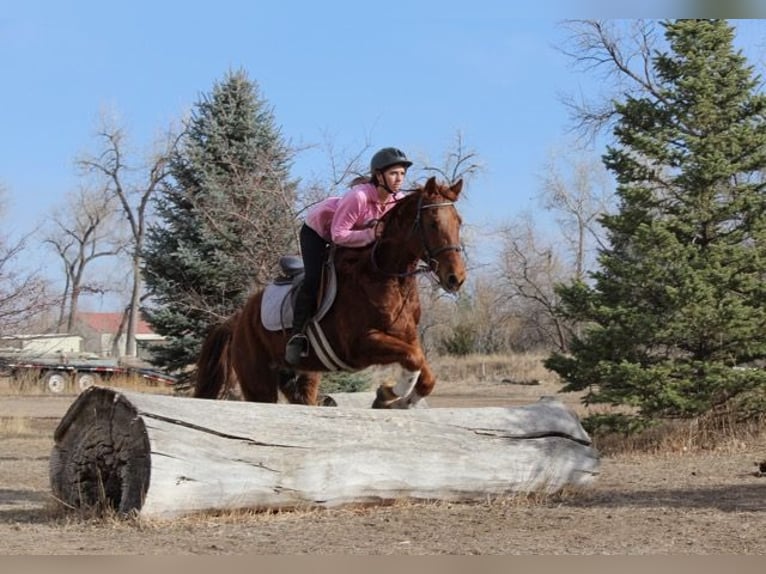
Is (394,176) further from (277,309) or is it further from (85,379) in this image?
(85,379)

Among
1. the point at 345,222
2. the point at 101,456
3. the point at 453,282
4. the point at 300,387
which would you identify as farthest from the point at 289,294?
the point at 101,456

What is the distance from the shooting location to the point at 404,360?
21.2ft

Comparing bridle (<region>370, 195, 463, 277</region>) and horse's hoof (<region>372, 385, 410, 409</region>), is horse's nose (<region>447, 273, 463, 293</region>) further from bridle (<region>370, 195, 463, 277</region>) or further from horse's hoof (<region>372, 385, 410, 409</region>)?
horse's hoof (<region>372, 385, 410, 409</region>)

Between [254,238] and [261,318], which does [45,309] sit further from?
[261,318]

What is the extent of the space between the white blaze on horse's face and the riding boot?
1170mm

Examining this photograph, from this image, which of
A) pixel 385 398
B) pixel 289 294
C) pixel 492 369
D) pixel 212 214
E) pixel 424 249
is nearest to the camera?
pixel 424 249

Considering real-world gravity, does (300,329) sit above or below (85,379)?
above

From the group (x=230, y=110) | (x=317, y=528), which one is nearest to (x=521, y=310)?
(x=230, y=110)

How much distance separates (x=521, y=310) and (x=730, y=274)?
43874 millimetres

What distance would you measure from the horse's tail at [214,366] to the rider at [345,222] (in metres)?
1.60

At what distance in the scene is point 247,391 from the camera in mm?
8031

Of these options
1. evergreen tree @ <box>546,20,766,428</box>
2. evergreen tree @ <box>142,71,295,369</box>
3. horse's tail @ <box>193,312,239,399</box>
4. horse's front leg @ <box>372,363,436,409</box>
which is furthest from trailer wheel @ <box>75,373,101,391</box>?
horse's front leg @ <box>372,363,436,409</box>

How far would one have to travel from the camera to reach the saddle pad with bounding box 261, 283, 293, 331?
7414mm

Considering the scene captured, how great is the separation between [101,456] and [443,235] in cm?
279
